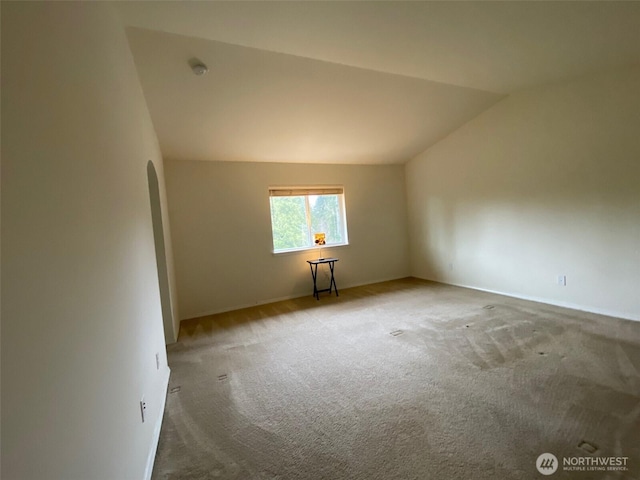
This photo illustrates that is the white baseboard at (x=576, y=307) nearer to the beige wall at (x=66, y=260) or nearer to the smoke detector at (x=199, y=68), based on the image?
the beige wall at (x=66, y=260)

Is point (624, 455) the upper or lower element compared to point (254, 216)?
lower

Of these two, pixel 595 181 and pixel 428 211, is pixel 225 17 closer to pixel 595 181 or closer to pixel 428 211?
pixel 595 181

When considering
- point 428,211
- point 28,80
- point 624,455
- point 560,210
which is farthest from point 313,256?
point 28,80

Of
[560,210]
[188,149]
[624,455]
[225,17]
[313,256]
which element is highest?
[225,17]

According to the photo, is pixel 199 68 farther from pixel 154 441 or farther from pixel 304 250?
pixel 304 250

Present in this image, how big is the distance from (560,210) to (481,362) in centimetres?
228

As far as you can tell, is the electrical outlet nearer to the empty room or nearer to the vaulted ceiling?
the empty room

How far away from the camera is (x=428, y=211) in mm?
5410

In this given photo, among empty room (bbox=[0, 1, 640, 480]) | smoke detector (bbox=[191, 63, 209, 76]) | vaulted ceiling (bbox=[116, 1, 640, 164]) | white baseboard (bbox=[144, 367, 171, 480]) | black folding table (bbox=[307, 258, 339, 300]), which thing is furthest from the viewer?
black folding table (bbox=[307, 258, 339, 300])

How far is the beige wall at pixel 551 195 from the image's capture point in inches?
119

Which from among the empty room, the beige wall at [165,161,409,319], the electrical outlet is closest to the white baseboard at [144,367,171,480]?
the empty room

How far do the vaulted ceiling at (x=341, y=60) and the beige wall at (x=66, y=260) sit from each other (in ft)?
2.32

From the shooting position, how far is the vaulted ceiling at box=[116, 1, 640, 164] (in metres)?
2.00

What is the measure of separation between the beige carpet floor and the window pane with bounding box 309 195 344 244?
6.75 feet
